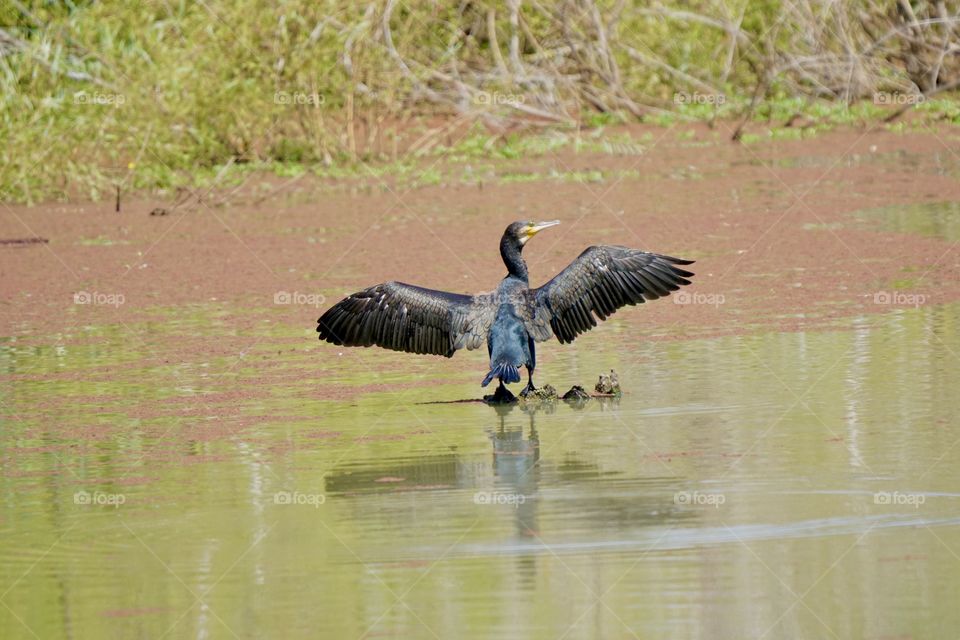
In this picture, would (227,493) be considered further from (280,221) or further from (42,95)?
(42,95)

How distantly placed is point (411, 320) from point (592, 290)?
97 cm

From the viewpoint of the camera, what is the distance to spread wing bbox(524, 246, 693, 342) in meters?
8.17

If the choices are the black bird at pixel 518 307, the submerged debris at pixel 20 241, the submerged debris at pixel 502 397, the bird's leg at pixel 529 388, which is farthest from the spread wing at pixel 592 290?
the submerged debris at pixel 20 241

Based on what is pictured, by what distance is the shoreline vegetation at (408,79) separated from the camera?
57.3ft

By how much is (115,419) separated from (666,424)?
9.03ft

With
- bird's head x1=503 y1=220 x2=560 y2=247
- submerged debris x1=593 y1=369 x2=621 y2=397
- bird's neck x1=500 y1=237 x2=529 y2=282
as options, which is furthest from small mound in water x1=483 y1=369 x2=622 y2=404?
bird's head x1=503 y1=220 x2=560 y2=247

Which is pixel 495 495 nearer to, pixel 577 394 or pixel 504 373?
pixel 504 373

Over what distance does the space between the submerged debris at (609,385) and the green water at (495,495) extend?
0.11m

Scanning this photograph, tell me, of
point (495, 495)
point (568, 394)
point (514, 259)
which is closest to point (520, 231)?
point (514, 259)

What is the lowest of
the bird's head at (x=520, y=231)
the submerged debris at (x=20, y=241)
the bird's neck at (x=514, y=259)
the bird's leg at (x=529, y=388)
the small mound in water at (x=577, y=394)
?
the small mound in water at (x=577, y=394)

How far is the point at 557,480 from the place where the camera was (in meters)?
6.52

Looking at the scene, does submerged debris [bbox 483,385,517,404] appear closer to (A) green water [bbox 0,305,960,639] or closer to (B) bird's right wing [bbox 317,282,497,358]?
(A) green water [bbox 0,305,960,639]

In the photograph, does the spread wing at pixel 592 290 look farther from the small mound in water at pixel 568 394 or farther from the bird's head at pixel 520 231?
the bird's head at pixel 520 231

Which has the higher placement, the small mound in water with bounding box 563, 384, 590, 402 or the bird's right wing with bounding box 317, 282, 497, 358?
the bird's right wing with bounding box 317, 282, 497, 358
